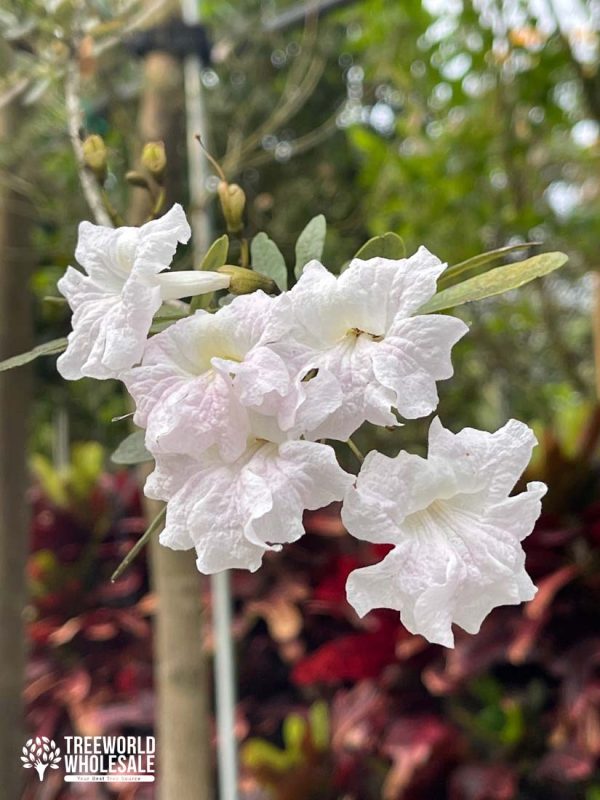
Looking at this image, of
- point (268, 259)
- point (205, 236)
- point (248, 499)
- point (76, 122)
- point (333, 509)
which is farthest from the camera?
point (333, 509)

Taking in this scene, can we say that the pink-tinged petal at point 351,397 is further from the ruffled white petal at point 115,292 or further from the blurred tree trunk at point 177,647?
the blurred tree trunk at point 177,647

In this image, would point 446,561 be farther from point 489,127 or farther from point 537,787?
point 489,127

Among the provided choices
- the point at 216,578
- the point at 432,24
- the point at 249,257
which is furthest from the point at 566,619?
the point at 249,257

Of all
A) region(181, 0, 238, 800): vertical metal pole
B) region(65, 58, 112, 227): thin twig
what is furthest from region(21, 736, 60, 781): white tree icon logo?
region(65, 58, 112, 227): thin twig

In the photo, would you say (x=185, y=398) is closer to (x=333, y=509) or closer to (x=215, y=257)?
(x=215, y=257)

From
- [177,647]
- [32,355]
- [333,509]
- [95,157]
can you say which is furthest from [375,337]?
[333,509]

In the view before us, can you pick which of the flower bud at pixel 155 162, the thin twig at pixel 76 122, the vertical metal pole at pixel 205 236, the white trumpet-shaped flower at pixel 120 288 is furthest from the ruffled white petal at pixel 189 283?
the vertical metal pole at pixel 205 236

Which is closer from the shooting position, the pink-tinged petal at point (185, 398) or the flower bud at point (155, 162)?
the pink-tinged petal at point (185, 398)

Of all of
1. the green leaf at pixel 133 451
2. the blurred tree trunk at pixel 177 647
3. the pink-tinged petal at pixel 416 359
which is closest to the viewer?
the pink-tinged petal at pixel 416 359
